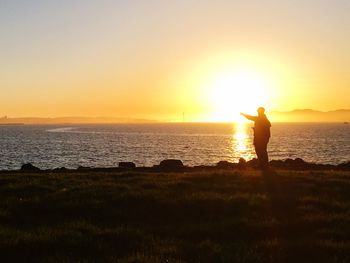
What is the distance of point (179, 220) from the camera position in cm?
1331

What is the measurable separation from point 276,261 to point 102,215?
629cm

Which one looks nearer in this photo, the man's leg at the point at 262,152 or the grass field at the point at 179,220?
the grass field at the point at 179,220

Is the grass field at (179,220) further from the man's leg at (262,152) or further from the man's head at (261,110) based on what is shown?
the man's head at (261,110)

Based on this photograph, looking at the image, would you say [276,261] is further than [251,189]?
No

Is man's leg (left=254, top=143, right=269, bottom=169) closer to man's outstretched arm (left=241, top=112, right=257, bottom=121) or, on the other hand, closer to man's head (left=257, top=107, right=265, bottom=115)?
man's outstretched arm (left=241, top=112, right=257, bottom=121)

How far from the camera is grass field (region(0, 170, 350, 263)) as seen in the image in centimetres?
977

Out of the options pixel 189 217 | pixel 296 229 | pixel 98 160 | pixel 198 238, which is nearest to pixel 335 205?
pixel 296 229

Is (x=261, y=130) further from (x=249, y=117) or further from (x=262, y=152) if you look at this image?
(x=262, y=152)

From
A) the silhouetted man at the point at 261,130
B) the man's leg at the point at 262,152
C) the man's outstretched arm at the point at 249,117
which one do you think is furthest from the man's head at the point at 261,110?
the man's leg at the point at 262,152

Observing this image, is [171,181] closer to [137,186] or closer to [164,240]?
[137,186]

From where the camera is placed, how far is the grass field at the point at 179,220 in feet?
32.1

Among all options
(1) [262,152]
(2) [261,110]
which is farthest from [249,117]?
(1) [262,152]

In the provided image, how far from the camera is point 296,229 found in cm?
1195

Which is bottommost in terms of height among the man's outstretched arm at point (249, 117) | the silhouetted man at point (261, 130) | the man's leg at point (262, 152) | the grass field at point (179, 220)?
the grass field at point (179, 220)
